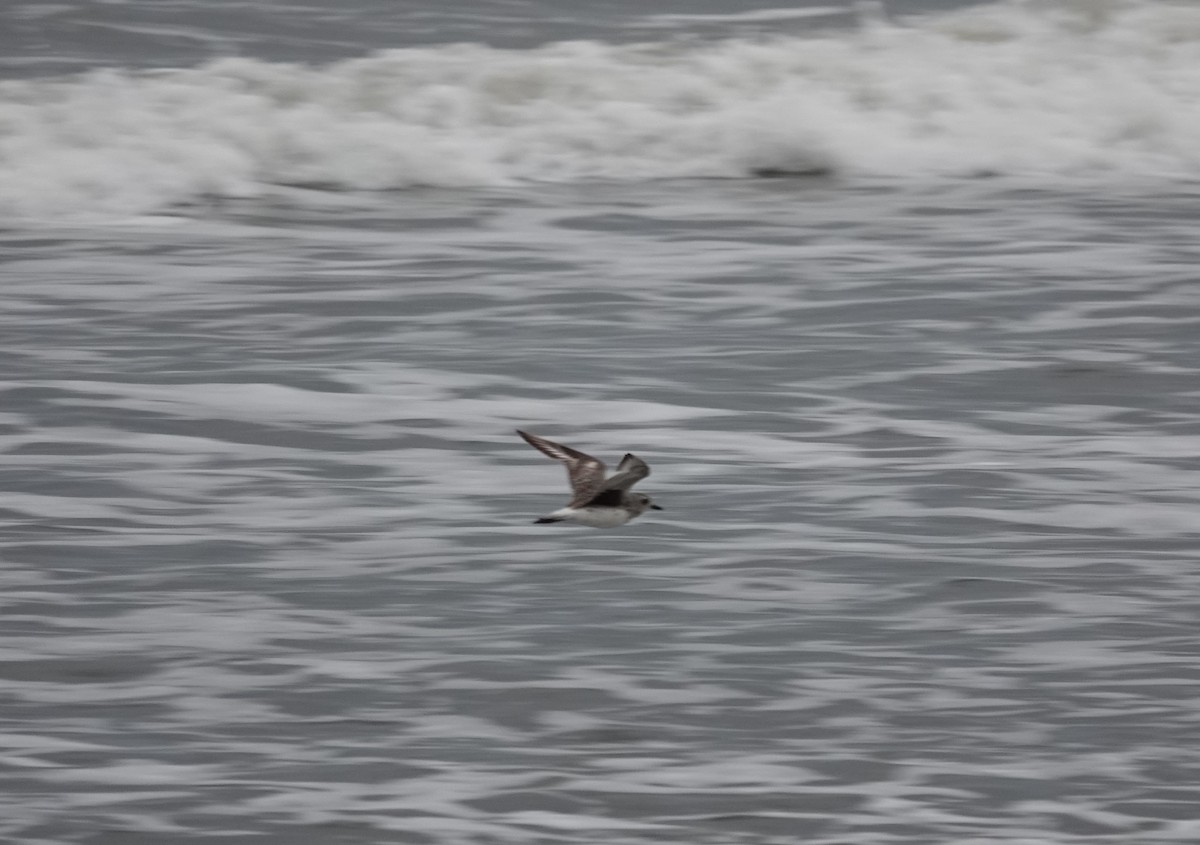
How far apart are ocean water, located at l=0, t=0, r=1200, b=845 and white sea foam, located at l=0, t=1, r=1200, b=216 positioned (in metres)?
0.04

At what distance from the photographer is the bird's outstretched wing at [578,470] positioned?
20.8 feet

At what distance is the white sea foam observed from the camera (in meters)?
12.4

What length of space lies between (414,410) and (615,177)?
15.4 feet

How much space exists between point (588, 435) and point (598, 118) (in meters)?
5.77

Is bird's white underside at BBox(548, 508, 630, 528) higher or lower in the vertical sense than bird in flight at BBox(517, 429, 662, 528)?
lower

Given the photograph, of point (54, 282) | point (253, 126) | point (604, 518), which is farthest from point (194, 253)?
point (604, 518)

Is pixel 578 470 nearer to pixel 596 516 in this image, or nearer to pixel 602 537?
pixel 596 516

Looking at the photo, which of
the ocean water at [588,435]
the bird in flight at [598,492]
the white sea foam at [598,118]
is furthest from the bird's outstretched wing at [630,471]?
the white sea foam at [598,118]

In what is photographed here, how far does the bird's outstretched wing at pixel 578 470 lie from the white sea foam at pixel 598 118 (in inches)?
222

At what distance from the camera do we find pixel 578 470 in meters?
6.54

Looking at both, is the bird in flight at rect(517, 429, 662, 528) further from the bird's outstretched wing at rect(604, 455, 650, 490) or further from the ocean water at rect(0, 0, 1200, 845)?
the ocean water at rect(0, 0, 1200, 845)

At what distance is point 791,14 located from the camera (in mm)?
15680

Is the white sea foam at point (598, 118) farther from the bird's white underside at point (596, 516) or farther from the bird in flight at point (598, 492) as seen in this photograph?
the bird's white underside at point (596, 516)

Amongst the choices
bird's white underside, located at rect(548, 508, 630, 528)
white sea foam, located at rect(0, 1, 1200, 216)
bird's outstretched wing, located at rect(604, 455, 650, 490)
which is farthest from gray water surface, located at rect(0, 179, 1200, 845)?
white sea foam, located at rect(0, 1, 1200, 216)
